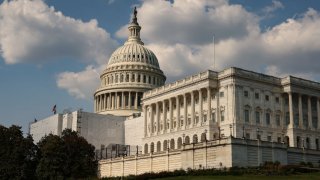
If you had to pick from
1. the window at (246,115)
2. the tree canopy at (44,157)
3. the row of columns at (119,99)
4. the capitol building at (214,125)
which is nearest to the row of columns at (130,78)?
the row of columns at (119,99)

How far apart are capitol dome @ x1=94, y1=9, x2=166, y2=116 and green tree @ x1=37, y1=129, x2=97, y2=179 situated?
2164 inches

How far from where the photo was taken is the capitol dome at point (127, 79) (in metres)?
164

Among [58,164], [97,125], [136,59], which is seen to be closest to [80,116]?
[97,125]

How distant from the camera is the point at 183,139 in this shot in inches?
4449

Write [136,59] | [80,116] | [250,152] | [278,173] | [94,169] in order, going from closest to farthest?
1. [278,173]
2. [250,152]
3. [94,169]
4. [80,116]
5. [136,59]

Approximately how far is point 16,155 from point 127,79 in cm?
7175

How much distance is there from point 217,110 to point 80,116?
4809 centimetres

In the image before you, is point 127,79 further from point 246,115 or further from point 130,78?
point 246,115

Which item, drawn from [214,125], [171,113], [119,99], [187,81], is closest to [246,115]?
[214,125]

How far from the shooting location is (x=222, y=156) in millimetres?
78938

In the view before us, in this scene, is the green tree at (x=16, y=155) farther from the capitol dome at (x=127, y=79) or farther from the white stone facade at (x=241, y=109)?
the capitol dome at (x=127, y=79)

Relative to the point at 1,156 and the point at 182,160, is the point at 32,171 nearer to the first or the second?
the point at 1,156

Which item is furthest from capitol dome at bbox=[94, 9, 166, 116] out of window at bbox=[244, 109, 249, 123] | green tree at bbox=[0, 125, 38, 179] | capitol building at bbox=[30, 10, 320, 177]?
green tree at bbox=[0, 125, 38, 179]

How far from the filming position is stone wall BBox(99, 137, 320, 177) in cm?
7875
